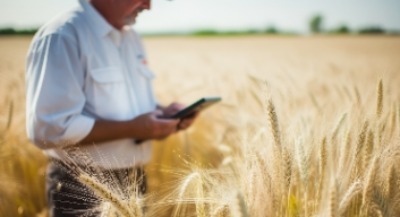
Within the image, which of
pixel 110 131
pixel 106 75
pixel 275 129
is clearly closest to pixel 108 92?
pixel 106 75

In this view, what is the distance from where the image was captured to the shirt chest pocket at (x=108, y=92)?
1464 mm

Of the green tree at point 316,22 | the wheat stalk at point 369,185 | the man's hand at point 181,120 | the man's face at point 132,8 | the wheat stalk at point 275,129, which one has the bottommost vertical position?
the green tree at point 316,22

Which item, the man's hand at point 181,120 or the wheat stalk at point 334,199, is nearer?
the wheat stalk at point 334,199

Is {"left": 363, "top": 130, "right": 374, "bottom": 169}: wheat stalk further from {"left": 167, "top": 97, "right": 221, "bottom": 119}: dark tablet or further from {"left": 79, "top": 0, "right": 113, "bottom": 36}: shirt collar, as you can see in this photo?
{"left": 79, "top": 0, "right": 113, "bottom": 36}: shirt collar

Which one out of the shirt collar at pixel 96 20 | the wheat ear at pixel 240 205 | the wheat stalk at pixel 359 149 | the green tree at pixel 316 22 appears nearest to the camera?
the wheat ear at pixel 240 205

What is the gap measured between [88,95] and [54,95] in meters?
0.21

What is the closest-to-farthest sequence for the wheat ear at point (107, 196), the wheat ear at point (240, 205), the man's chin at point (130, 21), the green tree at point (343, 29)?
1. the wheat ear at point (240, 205)
2. the wheat ear at point (107, 196)
3. the man's chin at point (130, 21)
4. the green tree at point (343, 29)

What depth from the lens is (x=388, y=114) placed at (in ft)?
4.81

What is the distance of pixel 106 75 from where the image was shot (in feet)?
4.86

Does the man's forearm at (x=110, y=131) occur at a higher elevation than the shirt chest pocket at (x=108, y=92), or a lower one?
lower

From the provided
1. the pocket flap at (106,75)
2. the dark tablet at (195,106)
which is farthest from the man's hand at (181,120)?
the pocket flap at (106,75)

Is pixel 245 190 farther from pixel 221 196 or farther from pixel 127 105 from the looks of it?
pixel 127 105

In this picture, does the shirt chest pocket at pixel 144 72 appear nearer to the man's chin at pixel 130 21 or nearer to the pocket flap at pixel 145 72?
the pocket flap at pixel 145 72

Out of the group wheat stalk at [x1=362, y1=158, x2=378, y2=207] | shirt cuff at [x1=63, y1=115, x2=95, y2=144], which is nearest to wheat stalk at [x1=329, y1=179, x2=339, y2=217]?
→ wheat stalk at [x1=362, y1=158, x2=378, y2=207]
